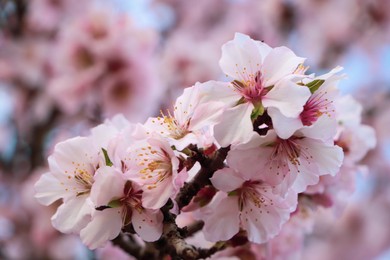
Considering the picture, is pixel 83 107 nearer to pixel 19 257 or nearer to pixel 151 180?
pixel 19 257

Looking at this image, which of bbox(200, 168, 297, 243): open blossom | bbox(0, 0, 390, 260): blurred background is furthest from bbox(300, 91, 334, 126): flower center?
bbox(0, 0, 390, 260): blurred background

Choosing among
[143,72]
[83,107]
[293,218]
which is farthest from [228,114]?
[83,107]

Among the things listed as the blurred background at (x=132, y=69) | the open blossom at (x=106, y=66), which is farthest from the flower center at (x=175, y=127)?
the open blossom at (x=106, y=66)

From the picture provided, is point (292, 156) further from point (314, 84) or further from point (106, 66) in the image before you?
point (106, 66)

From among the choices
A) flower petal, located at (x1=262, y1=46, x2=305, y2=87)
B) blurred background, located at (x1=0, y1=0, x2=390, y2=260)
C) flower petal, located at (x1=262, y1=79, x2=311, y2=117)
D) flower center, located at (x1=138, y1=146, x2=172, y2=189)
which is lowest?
blurred background, located at (x1=0, y1=0, x2=390, y2=260)

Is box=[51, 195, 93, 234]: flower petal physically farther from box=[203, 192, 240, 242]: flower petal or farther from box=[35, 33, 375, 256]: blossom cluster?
box=[203, 192, 240, 242]: flower petal

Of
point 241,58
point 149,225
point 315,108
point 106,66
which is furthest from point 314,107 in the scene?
point 106,66
